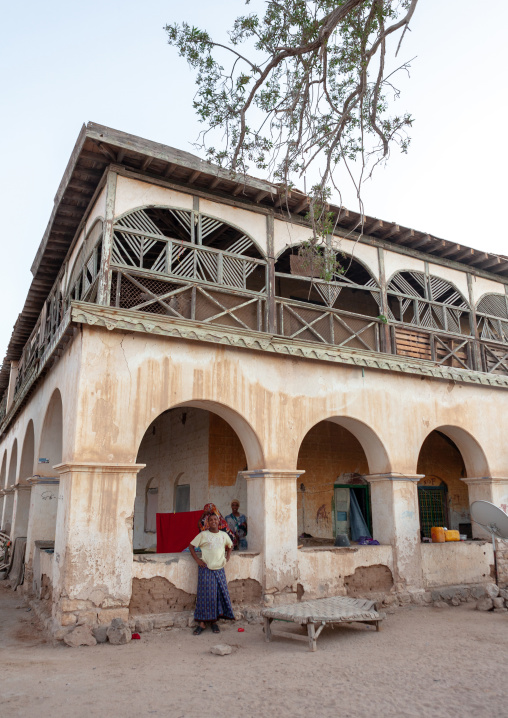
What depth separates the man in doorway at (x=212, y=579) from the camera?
742 centimetres

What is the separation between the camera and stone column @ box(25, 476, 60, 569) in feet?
32.9

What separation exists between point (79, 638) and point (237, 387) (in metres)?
3.97

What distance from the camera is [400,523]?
9.66 meters

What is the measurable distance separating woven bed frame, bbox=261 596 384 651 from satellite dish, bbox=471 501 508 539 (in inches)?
121

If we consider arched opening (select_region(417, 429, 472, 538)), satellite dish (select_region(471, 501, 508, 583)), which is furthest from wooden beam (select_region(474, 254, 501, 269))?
satellite dish (select_region(471, 501, 508, 583))

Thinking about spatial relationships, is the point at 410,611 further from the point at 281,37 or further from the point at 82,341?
the point at 281,37

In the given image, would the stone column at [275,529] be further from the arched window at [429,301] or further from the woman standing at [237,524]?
the arched window at [429,301]

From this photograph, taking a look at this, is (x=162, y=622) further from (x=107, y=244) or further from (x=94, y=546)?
(x=107, y=244)

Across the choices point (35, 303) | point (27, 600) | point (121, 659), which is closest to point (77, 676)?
point (121, 659)

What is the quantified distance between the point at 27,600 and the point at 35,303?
7.46 m

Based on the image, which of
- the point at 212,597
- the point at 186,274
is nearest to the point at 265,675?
the point at 212,597

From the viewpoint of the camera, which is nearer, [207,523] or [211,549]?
[211,549]

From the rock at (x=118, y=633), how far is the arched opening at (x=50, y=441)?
4.04m

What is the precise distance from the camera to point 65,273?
38.1ft
